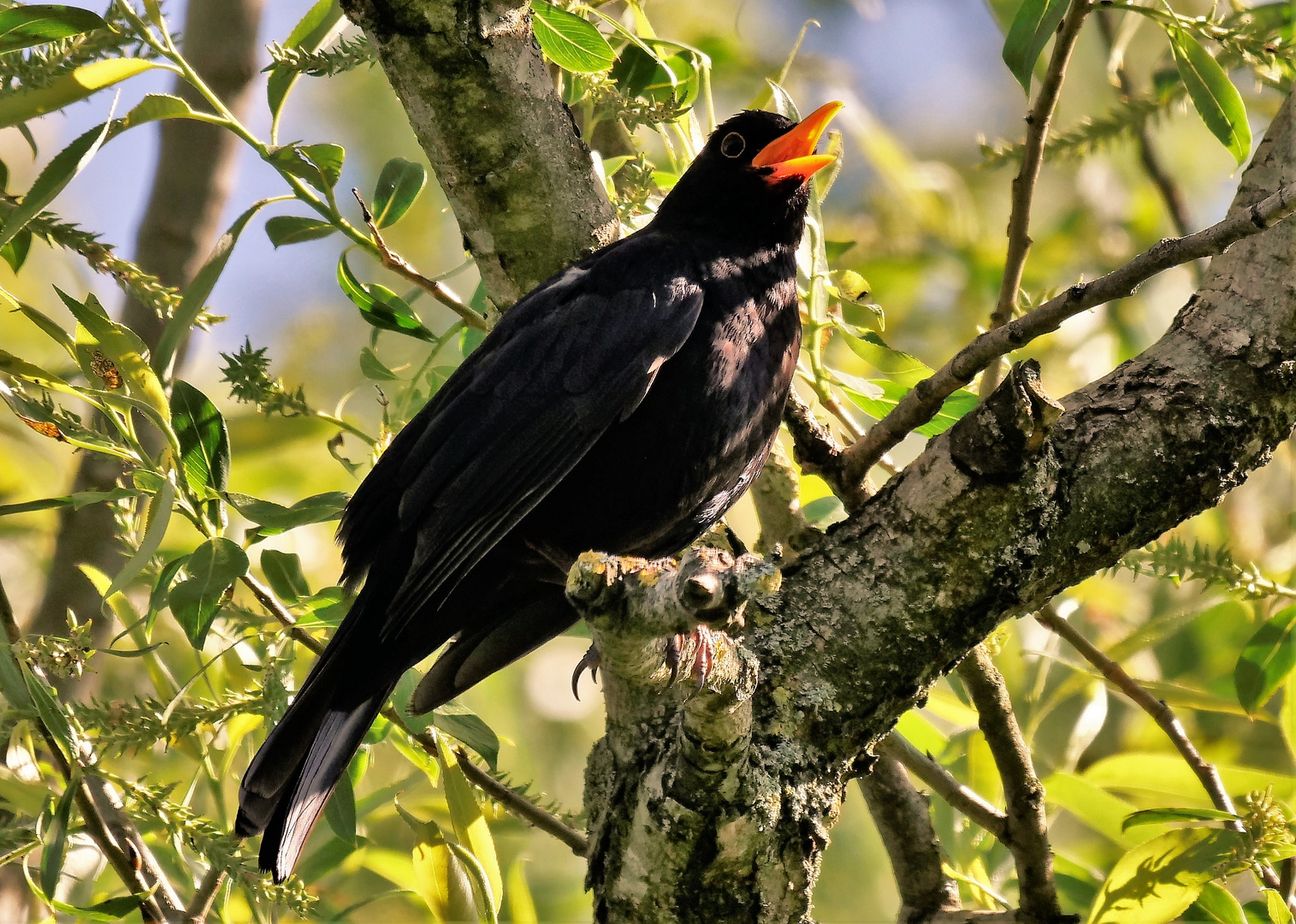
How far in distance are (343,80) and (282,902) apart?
6231 mm

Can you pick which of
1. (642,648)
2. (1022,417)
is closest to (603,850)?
(642,648)

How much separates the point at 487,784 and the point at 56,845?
913 millimetres

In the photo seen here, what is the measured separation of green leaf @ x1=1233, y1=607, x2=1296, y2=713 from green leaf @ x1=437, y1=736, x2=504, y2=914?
179cm

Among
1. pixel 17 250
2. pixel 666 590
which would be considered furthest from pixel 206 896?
pixel 666 590

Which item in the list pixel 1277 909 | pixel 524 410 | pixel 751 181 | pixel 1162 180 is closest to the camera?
pixel 1277 909

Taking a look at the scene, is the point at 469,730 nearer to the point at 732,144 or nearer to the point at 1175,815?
the point at 1175,815

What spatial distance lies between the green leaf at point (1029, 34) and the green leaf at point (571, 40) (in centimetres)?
87

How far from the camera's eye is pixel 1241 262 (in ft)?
8.61

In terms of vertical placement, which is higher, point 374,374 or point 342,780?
point 374,374

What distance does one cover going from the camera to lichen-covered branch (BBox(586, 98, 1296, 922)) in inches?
91.6

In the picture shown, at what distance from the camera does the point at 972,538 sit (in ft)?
7.92

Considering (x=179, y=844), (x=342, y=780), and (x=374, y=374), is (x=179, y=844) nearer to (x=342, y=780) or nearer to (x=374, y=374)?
(x=342, y=780)

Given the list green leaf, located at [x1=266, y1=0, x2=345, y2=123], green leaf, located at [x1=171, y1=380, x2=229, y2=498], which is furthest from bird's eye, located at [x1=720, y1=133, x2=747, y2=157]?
green leaf, located at [x1=171, y1=380, x2=229, y2=498]

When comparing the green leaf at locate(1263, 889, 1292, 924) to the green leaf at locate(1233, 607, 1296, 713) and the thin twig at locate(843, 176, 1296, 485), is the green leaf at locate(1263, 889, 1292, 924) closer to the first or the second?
the green leaf at locate(1233, 607, 1296, 713)
